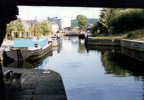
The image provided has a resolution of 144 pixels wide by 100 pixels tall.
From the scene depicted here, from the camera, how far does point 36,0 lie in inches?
547

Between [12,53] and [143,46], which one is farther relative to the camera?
[143,46]

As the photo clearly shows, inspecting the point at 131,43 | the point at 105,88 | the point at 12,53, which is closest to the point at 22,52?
the point at 12,53

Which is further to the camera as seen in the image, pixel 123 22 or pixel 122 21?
pixel 122 21

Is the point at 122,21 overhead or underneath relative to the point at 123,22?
overhead

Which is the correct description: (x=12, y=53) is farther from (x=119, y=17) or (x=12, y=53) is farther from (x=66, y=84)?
(x=119, y=17)

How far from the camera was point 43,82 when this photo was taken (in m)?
15.9

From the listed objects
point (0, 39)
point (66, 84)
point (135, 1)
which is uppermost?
point (135, 1)

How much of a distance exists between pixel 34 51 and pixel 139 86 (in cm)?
2205

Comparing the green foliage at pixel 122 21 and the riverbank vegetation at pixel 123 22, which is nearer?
the riverbank vegetation at pixel 123 22

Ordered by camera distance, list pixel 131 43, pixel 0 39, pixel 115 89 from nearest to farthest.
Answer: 1. pixel 0 39
2. pixel 115 89
3. pixel 131 43

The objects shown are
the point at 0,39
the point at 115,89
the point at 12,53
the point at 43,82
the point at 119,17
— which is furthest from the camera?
the point at 119,17

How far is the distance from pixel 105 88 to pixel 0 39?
32.1 feet

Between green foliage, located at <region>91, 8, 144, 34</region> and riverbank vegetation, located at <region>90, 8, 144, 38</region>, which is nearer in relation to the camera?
riverbank vegetation, located at <region>90, 8, 144, 38</region>

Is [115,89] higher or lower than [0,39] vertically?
lower
